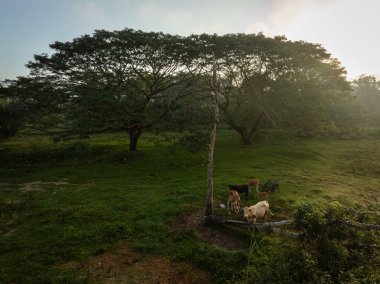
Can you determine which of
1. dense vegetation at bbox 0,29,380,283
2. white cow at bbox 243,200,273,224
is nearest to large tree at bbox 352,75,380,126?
dense vegetation at bbox 0,29,380,283

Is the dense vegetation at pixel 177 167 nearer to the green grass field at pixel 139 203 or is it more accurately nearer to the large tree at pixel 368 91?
the green grass field at pixel 139 203

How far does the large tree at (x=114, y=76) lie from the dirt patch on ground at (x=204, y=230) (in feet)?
53.6

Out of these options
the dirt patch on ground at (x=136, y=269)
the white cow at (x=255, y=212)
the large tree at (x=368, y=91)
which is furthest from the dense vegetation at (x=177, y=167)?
the large tree at (x=368, y=91)

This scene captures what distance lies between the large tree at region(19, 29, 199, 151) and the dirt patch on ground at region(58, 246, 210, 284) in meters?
19.5

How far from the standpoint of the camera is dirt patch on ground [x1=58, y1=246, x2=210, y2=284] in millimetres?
13117

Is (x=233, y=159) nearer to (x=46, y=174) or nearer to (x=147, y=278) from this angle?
(x=46, y=174)

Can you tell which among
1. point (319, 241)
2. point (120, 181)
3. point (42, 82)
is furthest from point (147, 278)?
point (42, 82)

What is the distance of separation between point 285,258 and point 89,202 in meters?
14.1

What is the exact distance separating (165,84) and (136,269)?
96.6 feet

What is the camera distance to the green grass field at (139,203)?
13930mm

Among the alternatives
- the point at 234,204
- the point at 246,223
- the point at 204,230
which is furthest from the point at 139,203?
the point at 246,223

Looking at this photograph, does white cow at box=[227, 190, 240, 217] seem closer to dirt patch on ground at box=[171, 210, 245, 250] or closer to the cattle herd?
the cattle herd

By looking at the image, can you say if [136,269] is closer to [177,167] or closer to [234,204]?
[234,204]

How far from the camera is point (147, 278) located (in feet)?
43.4
